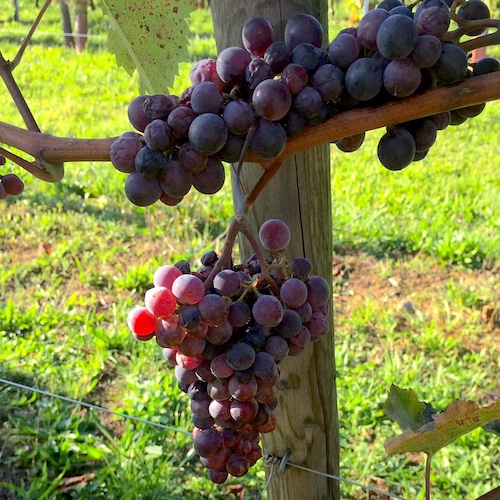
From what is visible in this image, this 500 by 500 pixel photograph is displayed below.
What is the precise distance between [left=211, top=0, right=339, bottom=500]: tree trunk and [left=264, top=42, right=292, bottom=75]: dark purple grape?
0.71ft

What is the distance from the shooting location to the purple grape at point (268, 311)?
0.60 meters

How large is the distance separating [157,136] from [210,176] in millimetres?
59

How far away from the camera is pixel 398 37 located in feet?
1.62

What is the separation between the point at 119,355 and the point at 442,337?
1.23m

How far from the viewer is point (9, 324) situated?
7.82 ft

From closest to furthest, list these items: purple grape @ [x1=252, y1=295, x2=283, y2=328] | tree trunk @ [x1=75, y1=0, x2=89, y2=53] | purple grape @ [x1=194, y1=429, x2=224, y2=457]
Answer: purple grape @ [x1=252, y1=295, x2=283, y2=328] → purple grape @ [x1=194, y1=429, x2=224, y2=457] → tree trunk @ [x1=75, y1=0, x2=89, y2=53]

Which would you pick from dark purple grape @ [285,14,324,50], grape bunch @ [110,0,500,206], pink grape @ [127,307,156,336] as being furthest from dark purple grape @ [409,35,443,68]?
pink grape @ [127,307,156,336]

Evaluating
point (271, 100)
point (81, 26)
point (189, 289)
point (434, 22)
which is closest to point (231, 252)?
point (189, 289)

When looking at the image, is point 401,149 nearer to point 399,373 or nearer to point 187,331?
point 187,331

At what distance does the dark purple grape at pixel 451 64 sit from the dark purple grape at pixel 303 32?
12 cm

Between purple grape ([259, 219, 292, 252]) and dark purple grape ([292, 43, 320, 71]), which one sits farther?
purple grape ([259, 219, 292, 252])

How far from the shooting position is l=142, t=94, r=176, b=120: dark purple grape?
53 cm

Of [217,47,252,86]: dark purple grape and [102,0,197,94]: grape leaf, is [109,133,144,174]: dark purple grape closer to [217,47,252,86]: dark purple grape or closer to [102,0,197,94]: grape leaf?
[217,47,252,86]: dark purple grape

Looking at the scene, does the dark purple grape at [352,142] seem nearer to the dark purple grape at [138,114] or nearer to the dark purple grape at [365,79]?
the dark purple grape at [365,79]
